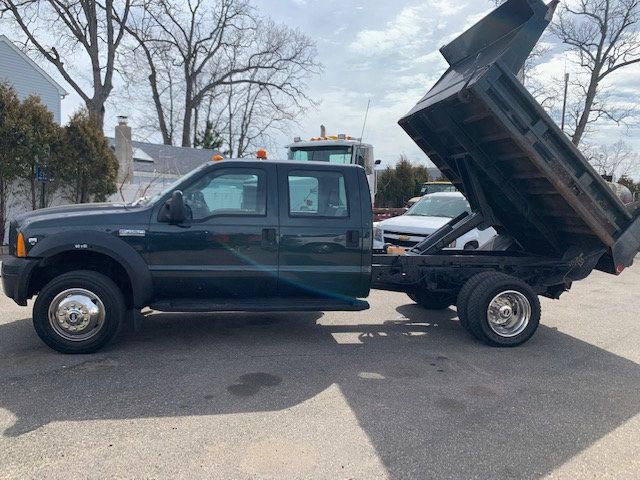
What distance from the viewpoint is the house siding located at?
23.6m

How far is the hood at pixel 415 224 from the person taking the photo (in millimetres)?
9312

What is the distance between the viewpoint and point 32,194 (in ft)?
43.4

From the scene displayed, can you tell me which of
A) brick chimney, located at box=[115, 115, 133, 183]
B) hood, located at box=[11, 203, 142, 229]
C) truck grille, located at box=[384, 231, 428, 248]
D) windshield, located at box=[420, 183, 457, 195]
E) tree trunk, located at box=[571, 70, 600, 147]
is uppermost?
tree trunk, located at box=[571, 70, 600, 147]

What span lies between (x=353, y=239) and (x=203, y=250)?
155 cm

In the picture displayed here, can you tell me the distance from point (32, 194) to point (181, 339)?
1022 cm

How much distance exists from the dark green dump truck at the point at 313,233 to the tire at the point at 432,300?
99 centimetres

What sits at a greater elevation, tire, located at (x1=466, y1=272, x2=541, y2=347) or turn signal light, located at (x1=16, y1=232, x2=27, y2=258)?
turn signal light, located at (x1=16, y1=232, x2=27, y2=258)

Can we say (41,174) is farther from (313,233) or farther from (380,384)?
(380,384)

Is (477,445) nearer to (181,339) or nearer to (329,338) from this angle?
(329,338)

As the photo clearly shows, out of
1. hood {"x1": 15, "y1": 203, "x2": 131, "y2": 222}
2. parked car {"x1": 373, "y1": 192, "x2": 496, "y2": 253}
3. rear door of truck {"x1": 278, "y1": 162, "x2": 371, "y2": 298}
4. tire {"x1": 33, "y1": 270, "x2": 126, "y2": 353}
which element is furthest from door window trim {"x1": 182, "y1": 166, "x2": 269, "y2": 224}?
parked car {"x1": 373, "y1": 192, "x2": 496, "y2": 253}

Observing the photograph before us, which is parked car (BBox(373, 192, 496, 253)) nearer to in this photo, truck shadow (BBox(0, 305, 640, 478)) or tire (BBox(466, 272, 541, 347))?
tire (BBox(466, 272, 541, 347))

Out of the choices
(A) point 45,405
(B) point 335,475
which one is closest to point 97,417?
(A) point 45,405

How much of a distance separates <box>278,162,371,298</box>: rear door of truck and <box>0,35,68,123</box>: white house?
75.6 feet

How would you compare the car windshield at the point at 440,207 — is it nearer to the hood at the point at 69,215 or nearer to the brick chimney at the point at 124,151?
the hood at the point at 69,215
